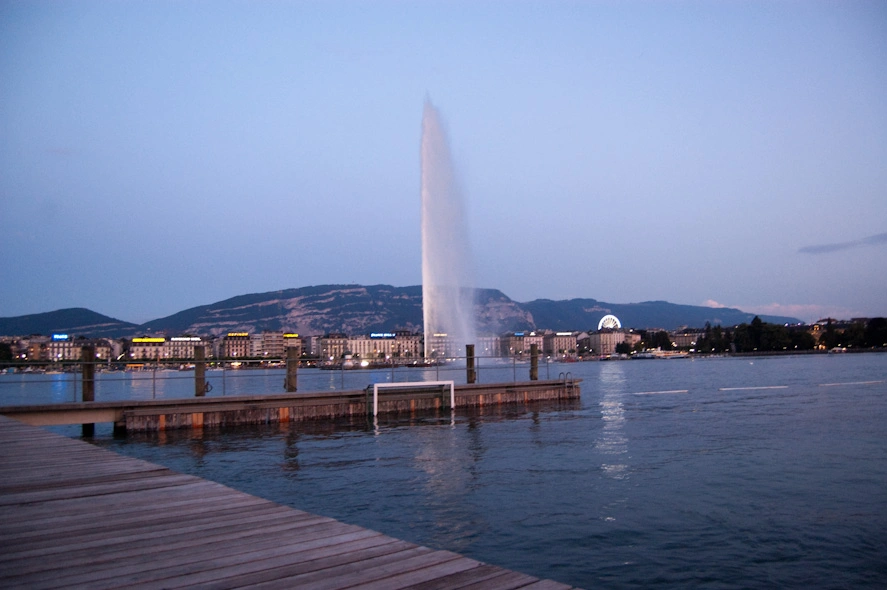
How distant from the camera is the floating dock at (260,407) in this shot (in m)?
19.7

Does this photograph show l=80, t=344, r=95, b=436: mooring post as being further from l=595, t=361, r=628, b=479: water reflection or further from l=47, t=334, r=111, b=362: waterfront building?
l=47, t=334, r=111, b=362: waterfront building

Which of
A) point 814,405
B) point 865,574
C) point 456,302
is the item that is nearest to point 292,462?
point 865,574

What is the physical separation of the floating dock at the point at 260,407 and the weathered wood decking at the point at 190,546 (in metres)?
13.5

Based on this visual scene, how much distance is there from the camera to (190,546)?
489 centimetres

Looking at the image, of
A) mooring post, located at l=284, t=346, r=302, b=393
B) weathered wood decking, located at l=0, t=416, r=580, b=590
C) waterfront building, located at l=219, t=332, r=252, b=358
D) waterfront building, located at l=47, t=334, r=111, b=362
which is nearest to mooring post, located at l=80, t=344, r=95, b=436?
mooring post, located at l=284, t=346, r=302, b=393

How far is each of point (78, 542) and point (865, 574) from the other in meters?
7.91

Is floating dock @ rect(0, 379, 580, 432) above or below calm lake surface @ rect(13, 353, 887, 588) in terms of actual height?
above

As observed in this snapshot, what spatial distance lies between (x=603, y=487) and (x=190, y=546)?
889 cm

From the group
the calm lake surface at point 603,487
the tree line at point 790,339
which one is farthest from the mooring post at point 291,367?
the tree line at point 790,339

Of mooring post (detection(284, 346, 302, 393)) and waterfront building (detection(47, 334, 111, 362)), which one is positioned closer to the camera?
mooring post (detection(284, 346, 302, 393))

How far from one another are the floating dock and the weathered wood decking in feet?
44.2

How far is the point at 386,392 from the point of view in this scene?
88.1 feet

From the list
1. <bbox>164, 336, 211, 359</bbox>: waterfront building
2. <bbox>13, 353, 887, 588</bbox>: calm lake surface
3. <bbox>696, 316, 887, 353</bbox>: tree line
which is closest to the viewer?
<bbox>13, 353, 887, 588</bbox>: calm lake surface

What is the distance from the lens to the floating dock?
19.7 m
